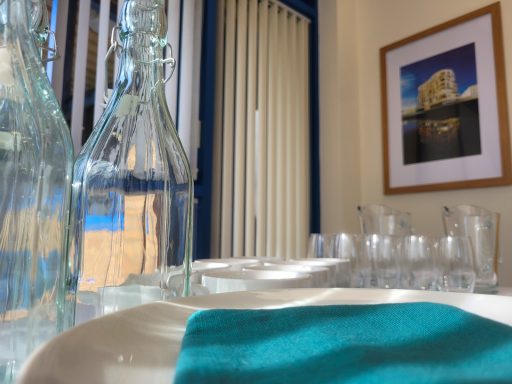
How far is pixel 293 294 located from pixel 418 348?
0.13 m

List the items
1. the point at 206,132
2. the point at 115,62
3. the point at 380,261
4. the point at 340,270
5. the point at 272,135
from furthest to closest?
1. the point at 272,135
2. the point at 206,132
3. the point at 115,62
4. the point at 380,261
5. the point at 340,270

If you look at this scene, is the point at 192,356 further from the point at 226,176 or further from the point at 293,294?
the point at 226,176

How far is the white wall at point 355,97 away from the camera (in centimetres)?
169

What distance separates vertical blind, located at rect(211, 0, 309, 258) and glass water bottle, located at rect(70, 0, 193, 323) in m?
1.08

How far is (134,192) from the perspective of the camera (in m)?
0.32

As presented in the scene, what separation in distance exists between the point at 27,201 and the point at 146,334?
0.11 metres

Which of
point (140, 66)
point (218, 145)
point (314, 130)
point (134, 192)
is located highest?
point (314, 130)

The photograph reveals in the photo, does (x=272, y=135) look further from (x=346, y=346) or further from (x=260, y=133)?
(x=346, y=346)

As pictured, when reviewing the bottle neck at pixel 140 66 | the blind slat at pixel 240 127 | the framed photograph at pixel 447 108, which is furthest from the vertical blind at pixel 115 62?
the framed photograph at pixel 447 108

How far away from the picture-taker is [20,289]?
0.73 ft

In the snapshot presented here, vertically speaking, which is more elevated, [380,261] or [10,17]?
[10,17]

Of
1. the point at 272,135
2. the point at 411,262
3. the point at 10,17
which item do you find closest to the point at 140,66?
the point at 10,17

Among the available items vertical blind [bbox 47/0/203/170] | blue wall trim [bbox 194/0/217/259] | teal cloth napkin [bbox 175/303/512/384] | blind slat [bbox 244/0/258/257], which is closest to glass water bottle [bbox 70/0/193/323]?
teal cloth napkin [bbox 175/303/512/384]

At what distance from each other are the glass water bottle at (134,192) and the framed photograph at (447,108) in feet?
4.57
